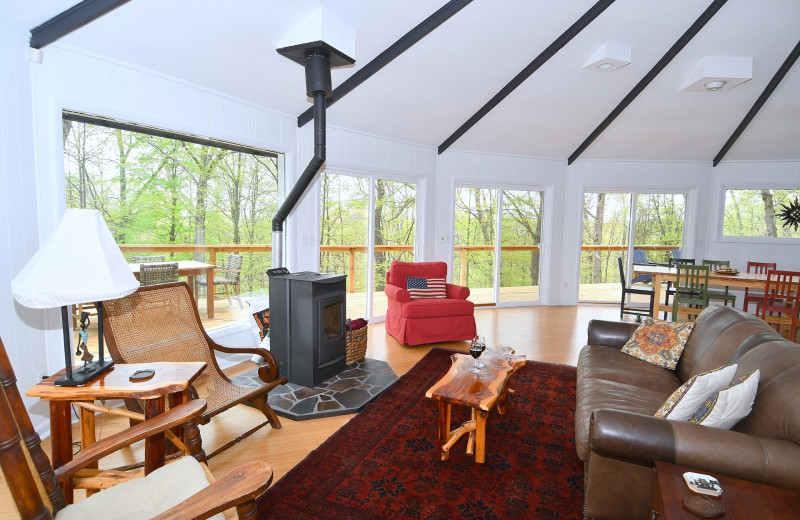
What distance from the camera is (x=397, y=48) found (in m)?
3.89

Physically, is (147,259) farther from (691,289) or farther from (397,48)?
(691,289)

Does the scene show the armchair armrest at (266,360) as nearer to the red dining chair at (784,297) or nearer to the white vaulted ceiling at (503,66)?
the white vaulted ceiling at (503,66)

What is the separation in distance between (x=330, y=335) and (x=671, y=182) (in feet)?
20.6

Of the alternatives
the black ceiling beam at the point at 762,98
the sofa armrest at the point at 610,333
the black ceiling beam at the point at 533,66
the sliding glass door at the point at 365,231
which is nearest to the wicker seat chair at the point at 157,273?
the sliding glass door at the point at 365,231

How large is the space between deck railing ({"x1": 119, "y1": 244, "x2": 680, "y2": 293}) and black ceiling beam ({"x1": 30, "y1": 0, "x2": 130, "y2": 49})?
4.51 feet

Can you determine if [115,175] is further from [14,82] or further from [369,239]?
[369,239]

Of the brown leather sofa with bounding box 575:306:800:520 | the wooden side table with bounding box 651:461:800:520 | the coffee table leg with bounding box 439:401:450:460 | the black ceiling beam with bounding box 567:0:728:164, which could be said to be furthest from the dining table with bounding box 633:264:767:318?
the wooden side table with bounding box 651:461:800:520

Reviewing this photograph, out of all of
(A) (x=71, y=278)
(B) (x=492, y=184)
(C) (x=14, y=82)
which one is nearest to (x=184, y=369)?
(A) (x=71, y=278)

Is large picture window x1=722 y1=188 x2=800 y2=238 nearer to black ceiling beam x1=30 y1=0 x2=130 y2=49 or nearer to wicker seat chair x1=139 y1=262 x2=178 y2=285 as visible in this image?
wicker seat chair x1=139 y1=262 x2=178 y2=285

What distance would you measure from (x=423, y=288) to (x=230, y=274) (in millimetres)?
2099

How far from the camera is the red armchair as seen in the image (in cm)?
458

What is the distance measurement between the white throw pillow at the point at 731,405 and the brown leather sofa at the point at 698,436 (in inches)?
2.3

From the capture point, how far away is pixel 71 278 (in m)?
1.67

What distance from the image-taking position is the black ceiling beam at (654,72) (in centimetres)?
443
